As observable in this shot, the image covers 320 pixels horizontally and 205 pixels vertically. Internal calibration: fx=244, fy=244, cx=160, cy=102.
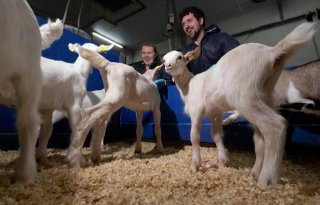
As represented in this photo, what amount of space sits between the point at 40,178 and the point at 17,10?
3.56ft

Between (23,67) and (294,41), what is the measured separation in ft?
5.99

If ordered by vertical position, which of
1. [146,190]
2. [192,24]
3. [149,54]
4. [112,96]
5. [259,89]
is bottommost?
[146,190]

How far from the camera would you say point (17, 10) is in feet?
4.77

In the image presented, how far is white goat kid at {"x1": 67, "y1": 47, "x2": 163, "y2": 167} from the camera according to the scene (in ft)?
7.97

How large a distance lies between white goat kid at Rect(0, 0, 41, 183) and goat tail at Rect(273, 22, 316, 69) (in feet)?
5.64

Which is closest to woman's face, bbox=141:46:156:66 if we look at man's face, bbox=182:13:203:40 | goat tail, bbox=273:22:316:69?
man's face, bbox=182:13:203:40

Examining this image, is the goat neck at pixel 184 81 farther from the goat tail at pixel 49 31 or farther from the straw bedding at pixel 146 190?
the goat tail at pixel 49 31

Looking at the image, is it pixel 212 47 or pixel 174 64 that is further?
pixel 212 47

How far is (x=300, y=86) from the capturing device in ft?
9.44

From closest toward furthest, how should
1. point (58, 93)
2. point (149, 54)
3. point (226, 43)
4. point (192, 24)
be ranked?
point (58, 93) → point (226, 43) → point (192, 24) → point (149, 54)

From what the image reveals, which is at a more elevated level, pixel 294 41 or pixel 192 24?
pixel 192 24

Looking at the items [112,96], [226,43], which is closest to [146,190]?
[112,96]

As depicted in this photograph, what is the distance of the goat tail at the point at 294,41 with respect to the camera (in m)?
1.70

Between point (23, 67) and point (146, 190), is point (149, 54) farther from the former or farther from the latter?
point (146, 190)
